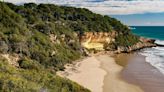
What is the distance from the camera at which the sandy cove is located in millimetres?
31969

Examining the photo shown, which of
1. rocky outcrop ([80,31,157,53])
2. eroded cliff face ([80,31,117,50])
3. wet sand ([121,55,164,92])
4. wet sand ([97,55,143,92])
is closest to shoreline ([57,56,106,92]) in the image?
wet sand ([97,55,143,92])

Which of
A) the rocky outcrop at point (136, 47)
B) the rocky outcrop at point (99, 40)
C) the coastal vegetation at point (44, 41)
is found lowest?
the rocky outcrop at point (136, 47)

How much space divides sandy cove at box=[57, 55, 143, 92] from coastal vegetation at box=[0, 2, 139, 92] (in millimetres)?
1822

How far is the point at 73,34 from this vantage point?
58281 mm

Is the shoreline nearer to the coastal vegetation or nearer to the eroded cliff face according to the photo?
the coastal vegetation

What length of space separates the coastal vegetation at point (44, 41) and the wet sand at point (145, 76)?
7.93 m

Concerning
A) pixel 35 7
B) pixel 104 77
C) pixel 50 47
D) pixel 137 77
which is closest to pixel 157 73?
pixel 137 77

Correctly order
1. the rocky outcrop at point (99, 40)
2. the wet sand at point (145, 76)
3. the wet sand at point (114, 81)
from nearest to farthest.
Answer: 1. the wet sand at point (114, 81)
2. the wet sand at point (145, 76)
3. the rocky outcrop at point (99, 40)

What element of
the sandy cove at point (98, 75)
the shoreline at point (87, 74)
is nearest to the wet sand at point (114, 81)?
the sandy cove at point (98, 75)

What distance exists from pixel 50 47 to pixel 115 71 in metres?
8.79

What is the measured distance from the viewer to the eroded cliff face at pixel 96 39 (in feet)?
199

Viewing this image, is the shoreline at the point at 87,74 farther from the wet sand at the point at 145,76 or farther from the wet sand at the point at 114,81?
the wet sand at the point at 145,76

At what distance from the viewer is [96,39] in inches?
2517

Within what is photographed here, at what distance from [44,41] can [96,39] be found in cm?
2126
